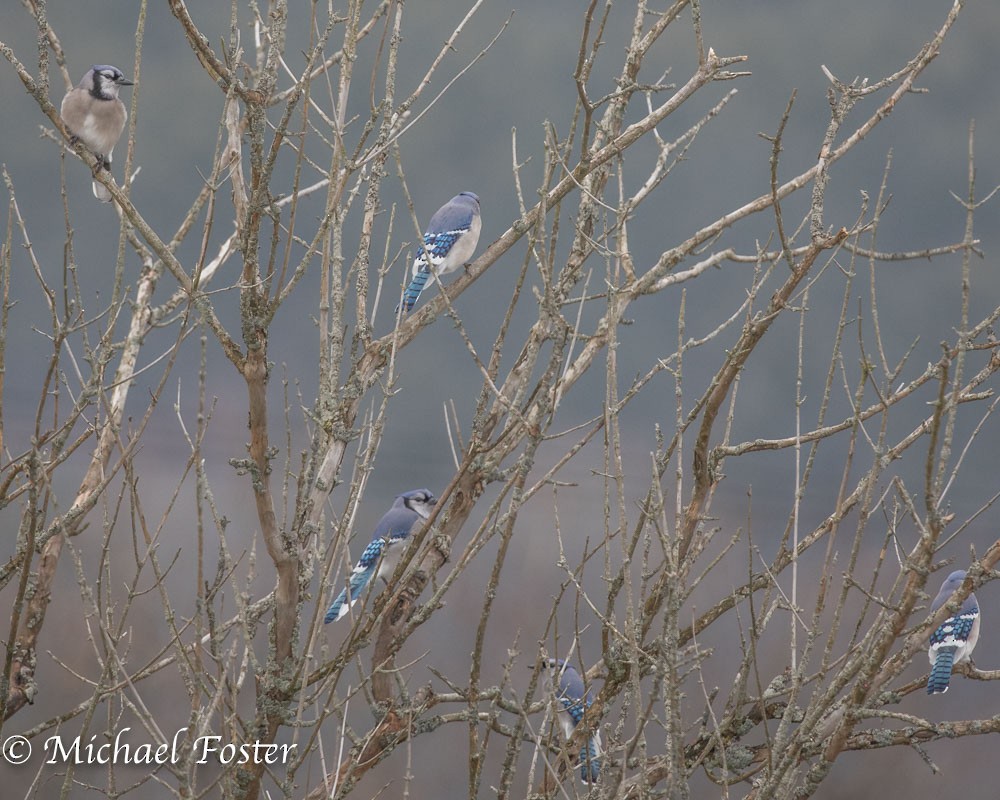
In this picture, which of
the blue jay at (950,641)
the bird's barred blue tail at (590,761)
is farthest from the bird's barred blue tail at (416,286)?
the blue jay at (950,641)

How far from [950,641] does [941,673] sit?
10.0 inches

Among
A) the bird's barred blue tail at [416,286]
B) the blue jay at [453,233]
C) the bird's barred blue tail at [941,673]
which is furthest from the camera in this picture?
the blue jay at [453,233]

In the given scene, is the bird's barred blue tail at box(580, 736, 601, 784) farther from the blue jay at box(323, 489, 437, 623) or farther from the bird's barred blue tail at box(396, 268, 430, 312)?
the bird's barred blue tail at box(396, 268, 430, 312)

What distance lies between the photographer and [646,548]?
1.75 meters

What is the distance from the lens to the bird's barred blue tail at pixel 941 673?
2637mm

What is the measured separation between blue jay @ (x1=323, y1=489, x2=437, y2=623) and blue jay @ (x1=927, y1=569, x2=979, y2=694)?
1401 millimetres

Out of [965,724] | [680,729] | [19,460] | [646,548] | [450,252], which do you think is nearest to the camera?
[680,729]

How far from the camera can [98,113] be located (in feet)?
9.16

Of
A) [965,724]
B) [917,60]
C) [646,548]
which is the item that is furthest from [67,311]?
[965,724]

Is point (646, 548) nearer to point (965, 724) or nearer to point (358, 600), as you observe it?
point (965, 724)

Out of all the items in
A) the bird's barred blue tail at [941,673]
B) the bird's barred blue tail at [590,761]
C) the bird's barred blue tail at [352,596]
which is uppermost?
the bird's barred blue tail at [352,596]

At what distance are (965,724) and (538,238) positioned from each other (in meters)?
1.32

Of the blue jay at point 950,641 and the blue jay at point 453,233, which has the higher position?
the blue jay at point 453,233

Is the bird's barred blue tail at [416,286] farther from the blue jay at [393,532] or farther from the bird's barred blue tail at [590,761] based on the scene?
the bird's barred blue tail at [590,761]
